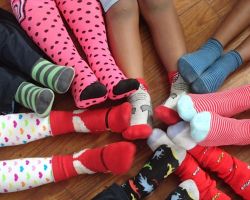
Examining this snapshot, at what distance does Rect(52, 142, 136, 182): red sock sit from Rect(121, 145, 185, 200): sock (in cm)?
5

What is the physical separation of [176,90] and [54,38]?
337mm

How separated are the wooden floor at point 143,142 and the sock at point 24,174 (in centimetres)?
5

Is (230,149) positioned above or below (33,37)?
below

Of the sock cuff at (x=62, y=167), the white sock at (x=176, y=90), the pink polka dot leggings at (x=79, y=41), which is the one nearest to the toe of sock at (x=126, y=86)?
the pink polka dot leggings at (x=79, y=41)

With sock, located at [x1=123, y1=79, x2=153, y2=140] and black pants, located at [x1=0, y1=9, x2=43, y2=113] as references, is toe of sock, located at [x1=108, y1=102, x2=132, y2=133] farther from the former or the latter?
black pants, located at [x1=0, y1=9, x2=43, y2=113]

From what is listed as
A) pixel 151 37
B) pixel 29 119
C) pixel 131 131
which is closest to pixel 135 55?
pixel 151 37

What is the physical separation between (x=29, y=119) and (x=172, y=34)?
43cm

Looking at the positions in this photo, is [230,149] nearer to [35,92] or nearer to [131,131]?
[131,131]

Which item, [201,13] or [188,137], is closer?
[188,137]

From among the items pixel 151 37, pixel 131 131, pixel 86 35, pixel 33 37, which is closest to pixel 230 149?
pixel 131 131

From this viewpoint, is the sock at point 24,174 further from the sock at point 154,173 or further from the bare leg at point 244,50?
the bare leg at point 244,50

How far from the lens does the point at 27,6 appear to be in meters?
1.05

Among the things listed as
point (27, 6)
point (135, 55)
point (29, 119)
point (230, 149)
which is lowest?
point (230, 149)

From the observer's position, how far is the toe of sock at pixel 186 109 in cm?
96
